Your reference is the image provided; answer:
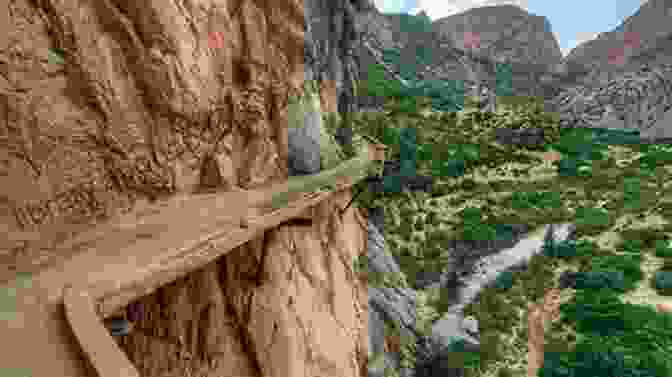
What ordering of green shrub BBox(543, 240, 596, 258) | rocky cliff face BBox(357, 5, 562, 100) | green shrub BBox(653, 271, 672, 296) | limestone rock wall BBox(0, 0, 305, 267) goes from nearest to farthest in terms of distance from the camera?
limestone rock wall BBox(0, 0, 305, 267)
green shrub BBox(653, 271, 672, 296)
green shrub BBox(543, 240, 596, 258)
rocky cliff face BBox(357, 5, 562, 100)

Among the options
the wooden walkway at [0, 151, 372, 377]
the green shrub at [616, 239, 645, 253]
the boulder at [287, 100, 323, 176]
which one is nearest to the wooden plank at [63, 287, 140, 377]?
the wooden walkway at [0, 151, 372, 377]

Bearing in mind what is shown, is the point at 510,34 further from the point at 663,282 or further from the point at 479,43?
the point at 663,282

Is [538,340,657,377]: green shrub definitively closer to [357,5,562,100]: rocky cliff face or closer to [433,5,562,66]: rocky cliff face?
[357,5,562,100]: rocky cliff face

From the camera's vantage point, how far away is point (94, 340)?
2678mm

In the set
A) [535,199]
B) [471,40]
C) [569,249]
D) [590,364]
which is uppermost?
[471,40]

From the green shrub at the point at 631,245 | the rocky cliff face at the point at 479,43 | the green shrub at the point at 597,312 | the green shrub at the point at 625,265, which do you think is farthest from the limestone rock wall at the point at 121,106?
the rocky cliff face at the point at 479,43

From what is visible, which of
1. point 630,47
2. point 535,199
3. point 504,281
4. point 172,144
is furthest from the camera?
point 630,47

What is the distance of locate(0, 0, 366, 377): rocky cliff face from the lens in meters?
3.69

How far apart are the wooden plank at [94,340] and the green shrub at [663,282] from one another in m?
20.5

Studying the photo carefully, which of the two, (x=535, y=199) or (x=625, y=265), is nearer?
(x=625, y=265)

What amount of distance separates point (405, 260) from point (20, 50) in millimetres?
16747

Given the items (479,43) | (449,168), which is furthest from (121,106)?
(479,43)

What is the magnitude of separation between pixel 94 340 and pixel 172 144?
2.81 m

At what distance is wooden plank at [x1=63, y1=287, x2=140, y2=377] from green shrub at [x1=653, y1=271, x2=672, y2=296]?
20.5 m
